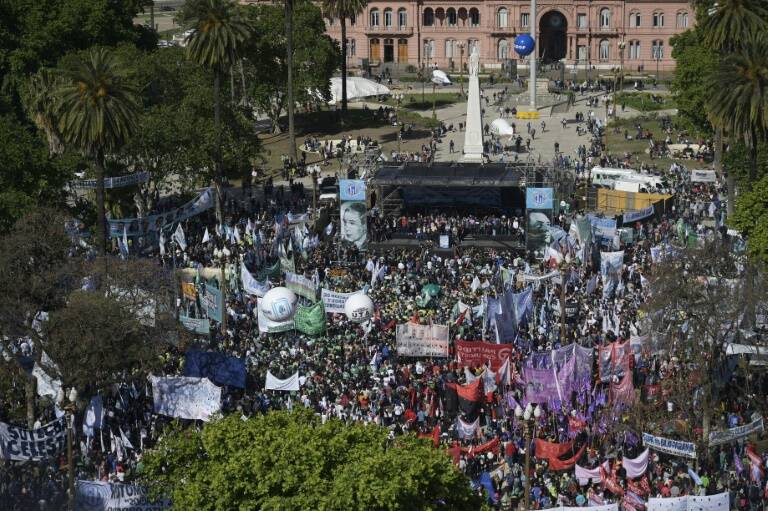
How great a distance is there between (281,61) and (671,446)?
226 ft

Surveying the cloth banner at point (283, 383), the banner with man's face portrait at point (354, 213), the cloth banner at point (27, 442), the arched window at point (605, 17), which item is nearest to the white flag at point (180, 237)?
the banner with man's face portrait at point (354, 213)

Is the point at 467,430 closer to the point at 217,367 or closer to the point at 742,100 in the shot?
the point at 217,367

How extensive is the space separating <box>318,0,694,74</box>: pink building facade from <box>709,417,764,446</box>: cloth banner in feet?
327

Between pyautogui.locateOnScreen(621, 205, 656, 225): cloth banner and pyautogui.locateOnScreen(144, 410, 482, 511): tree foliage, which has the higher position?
pyautogui.locateOnScreen(621, 205, 656, 225): cloth banner

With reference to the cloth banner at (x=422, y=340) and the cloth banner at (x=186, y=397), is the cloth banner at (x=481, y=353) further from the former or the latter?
the cloth banner at (x=186, y=397)

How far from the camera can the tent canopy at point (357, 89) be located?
11969 cm

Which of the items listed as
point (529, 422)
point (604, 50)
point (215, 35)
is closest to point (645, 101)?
point (604, 50)

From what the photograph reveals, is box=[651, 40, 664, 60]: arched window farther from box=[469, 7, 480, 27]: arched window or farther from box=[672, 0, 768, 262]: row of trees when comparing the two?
box=[672, 0, 768, 262]: row of trees

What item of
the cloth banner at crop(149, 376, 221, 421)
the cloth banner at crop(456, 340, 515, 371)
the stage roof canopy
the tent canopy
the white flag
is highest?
the tent canopy

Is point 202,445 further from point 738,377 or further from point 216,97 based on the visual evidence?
point 216,97

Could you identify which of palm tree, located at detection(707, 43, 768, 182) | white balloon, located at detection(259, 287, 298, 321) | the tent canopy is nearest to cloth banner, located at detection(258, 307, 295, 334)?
white balloon, located at detection(259, 287, 298, 321)

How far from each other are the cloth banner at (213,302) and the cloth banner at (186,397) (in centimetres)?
921

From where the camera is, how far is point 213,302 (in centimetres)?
5872

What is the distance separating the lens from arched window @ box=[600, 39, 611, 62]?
147 m
